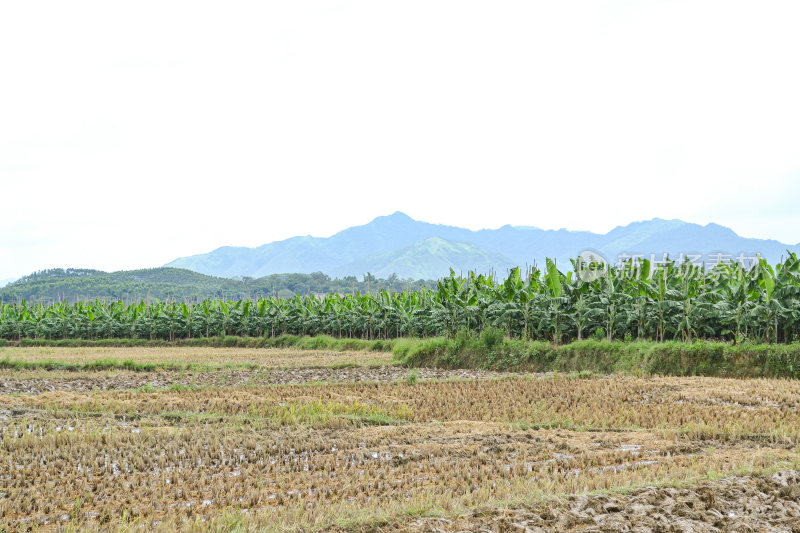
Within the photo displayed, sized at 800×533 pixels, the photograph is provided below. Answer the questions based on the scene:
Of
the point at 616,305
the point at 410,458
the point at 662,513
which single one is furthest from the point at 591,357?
the point at 662,513

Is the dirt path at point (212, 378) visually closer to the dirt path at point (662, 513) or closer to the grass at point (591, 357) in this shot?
the grass at point (591, 357)

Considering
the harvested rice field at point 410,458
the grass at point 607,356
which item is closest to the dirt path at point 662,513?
the harvested rice field at point 410,458

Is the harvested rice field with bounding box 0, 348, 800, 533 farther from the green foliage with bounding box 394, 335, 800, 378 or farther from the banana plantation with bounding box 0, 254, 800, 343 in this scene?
the banana plantation with bounding box 0, 254, 800, 343

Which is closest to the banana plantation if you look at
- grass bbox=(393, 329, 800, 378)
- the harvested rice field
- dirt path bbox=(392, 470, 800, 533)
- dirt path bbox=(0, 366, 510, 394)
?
grass bbox=(393, 329, 800, 378)

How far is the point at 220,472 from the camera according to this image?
21.1ft

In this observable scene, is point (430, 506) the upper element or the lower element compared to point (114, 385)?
upper

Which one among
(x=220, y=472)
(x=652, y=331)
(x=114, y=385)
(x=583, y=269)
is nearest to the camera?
(x=220, y=472)

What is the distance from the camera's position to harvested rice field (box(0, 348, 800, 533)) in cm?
485

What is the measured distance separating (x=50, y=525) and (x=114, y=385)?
36.0 feet

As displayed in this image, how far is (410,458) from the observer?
6.93 metres

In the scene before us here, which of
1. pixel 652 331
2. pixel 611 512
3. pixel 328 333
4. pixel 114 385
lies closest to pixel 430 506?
pixel 611 512

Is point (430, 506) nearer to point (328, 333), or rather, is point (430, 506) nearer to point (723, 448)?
point (723, 448)

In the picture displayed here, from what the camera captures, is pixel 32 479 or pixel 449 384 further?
pixel 449 384

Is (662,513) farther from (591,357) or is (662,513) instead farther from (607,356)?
(591,357)
